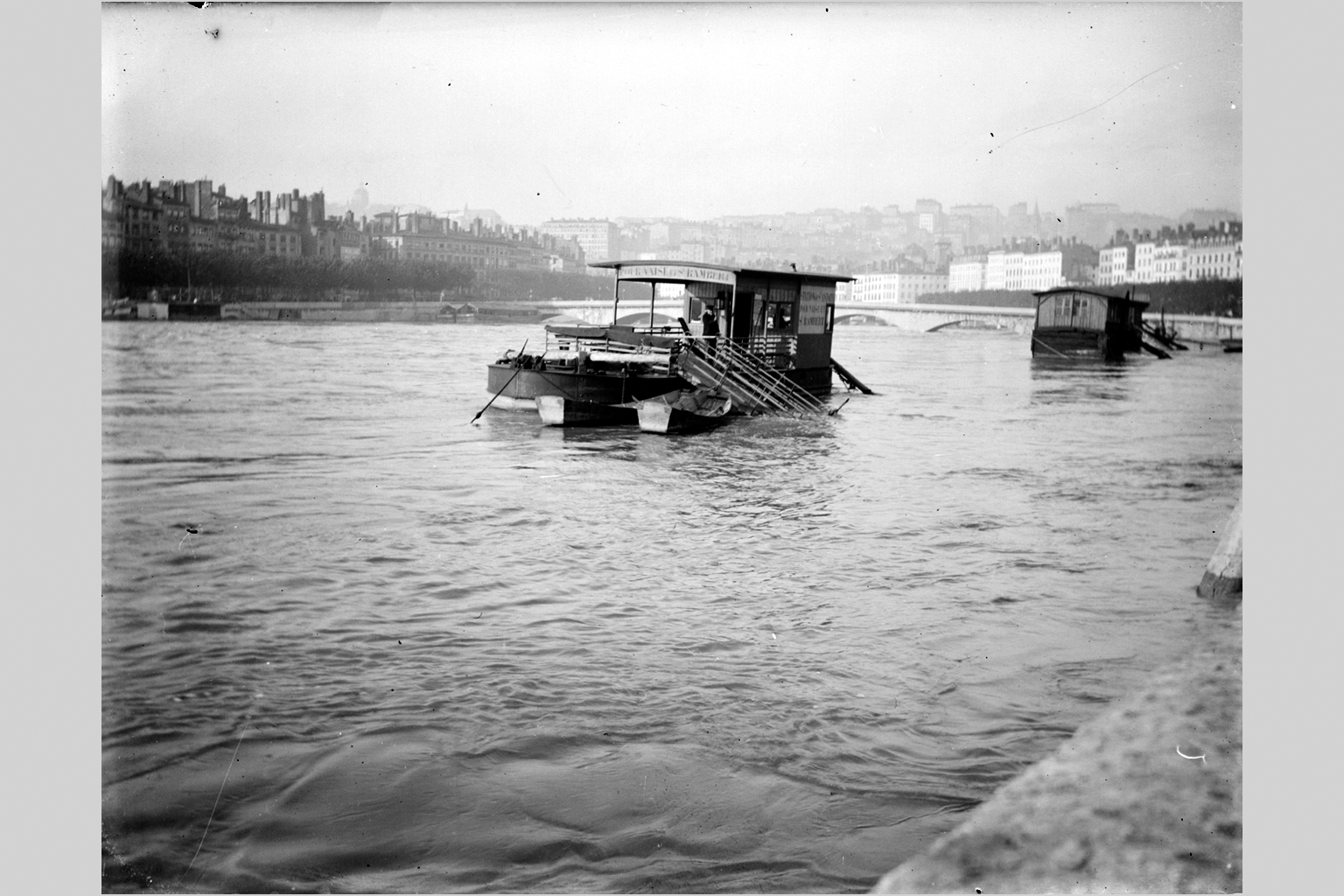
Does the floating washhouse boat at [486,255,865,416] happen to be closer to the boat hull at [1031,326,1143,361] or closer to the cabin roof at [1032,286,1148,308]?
the boat hull at [1031,326,1143,361]

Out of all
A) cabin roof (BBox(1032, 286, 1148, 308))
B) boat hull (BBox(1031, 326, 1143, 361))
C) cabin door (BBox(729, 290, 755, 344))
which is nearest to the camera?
cabin roof (BBox(1032, 286, 1148, 308))

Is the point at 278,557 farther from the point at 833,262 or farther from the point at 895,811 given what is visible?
the point at 833,262

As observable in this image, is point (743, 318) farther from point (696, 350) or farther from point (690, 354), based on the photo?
point (690, 354)

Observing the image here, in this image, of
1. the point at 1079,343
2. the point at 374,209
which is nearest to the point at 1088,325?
the point at 1079,343

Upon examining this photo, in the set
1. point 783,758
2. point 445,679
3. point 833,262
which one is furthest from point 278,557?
point 833,262

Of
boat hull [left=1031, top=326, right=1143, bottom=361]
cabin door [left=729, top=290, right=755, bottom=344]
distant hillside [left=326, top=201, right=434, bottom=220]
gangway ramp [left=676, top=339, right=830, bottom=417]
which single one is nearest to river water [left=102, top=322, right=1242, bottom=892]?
distant hillside [left=326, top=201, right=434, bottom=220]

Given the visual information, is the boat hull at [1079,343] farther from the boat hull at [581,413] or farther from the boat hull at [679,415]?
the boat hull at [581,413]
